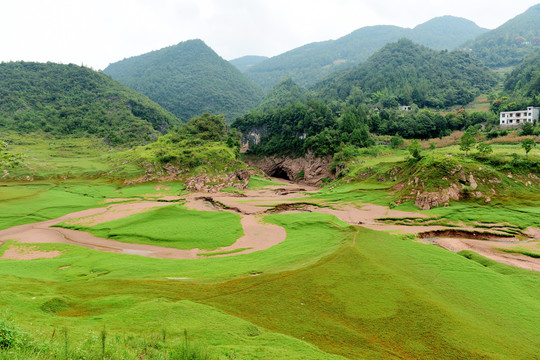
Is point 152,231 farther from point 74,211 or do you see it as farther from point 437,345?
point 437,345

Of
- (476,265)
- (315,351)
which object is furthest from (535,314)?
(315,351)

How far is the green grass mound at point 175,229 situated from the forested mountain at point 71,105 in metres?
72.0

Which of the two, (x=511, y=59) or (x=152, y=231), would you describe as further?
(x=511, y=59)

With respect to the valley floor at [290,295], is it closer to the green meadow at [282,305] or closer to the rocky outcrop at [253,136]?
the green meadow at [282,305]

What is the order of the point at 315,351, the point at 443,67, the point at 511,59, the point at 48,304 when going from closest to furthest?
the point at 315,351 → the point at 48,304 → the point at 443,67 → the point at 511,59

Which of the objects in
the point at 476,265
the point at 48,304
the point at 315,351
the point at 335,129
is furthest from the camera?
the point at 335,129

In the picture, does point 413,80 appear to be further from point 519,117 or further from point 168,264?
point 168,264

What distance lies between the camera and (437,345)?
984 centimetres

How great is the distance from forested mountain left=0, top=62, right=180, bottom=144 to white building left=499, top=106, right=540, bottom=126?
351 ft

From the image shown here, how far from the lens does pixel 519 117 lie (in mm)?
72250

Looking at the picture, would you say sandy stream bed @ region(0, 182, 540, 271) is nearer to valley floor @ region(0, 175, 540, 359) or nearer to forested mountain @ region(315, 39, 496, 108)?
valley floor @ region(0, 175, 540, 359)

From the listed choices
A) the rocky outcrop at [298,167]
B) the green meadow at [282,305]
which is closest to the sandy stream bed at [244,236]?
the green meadow at [282,305]

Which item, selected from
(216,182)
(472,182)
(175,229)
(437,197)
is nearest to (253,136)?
(216,182)

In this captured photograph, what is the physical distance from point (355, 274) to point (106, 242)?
25.7 meters
